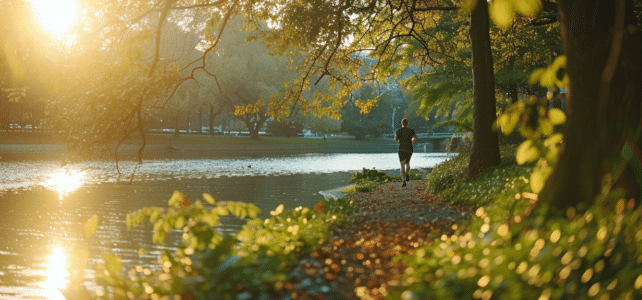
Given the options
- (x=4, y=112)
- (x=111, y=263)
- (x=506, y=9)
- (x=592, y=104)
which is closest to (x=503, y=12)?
(x=506, y=9)

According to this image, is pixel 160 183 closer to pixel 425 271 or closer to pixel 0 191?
pixel 0 191

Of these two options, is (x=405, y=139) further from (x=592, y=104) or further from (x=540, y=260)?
(x=540, y=260)

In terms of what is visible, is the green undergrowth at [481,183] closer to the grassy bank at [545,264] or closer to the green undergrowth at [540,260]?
the grassy bank at [545,264]

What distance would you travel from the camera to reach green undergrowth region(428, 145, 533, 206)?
8461 mm

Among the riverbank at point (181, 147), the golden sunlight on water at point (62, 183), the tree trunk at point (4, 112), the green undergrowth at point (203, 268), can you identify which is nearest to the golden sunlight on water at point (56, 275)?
the green undergrowth at point (203, 268)

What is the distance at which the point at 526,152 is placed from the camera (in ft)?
10.6

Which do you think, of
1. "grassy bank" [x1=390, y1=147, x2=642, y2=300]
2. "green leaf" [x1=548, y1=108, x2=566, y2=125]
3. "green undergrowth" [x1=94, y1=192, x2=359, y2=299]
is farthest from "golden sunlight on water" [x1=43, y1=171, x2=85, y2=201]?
"green leaf" [x1=548, y1=108, x2=566, y2=125]

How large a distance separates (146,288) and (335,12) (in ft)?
30.0

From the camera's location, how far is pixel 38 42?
5562mm

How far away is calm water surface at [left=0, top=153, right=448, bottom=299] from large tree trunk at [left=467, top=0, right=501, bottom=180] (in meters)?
5.00

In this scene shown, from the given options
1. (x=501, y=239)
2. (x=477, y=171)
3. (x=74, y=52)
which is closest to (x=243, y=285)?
(x=501, y=239)

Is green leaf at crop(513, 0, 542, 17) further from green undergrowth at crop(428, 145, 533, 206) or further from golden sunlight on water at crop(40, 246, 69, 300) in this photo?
golden sunlight on water at crop(40, 246, 69, 300)

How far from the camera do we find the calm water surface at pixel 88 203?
7.29 meters

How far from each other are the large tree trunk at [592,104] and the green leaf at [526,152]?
175 cm
